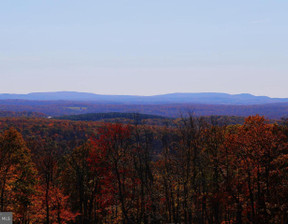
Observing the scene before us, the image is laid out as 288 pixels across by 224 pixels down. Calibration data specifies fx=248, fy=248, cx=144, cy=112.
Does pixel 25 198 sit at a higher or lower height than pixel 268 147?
lower

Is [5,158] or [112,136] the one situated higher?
[112,136]

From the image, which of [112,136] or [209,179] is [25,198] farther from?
[209,179]

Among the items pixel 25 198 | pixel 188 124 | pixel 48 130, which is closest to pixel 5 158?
pixel 25 198

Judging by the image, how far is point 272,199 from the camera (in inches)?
1011

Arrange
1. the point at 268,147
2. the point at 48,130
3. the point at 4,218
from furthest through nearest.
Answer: the point at 48,130
the point at 4,218
the point at 268,147

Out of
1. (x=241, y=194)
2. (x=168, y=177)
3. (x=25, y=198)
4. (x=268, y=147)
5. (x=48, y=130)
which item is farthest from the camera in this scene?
(x=48, y=130)

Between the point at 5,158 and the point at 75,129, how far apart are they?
152077mm

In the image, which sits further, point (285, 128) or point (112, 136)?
point (285, 128)

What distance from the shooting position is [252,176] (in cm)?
2556

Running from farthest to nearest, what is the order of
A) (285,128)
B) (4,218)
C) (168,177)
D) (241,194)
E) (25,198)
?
(285,128) < (168,177) < (25,198) < (241,194) < (4,218)

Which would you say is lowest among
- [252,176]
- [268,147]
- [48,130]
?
[48,130]

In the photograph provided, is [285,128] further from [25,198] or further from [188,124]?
[25,198]

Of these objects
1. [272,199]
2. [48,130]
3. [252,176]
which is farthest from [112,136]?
[48,130]

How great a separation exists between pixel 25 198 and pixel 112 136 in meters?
12.6
